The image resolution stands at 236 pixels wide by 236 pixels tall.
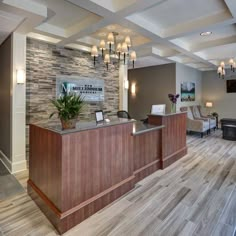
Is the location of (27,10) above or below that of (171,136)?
above

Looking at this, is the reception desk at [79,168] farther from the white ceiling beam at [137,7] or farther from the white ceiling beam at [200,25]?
the white ceiling beam at [200,25]

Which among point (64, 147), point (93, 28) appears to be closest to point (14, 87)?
point (93, 28)

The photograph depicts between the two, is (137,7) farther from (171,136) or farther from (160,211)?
(160,211)

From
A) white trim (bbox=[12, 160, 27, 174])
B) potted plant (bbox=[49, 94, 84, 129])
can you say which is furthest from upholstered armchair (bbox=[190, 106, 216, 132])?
potted plant (bbox=[49, 94, 84, 129])

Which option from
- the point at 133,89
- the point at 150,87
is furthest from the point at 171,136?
the point at 133,89

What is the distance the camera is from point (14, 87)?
3.65 meters

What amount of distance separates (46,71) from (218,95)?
8229 millimetres

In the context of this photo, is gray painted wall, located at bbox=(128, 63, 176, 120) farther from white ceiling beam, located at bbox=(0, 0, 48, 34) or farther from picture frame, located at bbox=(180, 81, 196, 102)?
white ceiling beam, located at bbox=(0, 0, 48, 34)

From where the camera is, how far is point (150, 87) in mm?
8297

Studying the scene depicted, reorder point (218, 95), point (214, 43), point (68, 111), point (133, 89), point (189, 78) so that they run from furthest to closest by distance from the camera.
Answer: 1. point (218, 95)
2. point (133, 89)
3. point (189, 78)
4. point (214, 43)
5. point (68, 111)

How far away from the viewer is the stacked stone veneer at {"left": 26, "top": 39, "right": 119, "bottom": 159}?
13.3 feet

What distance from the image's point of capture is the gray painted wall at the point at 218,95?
8828 mm

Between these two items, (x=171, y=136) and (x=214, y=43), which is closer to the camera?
(x=171, y=136)

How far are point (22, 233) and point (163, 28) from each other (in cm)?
430
